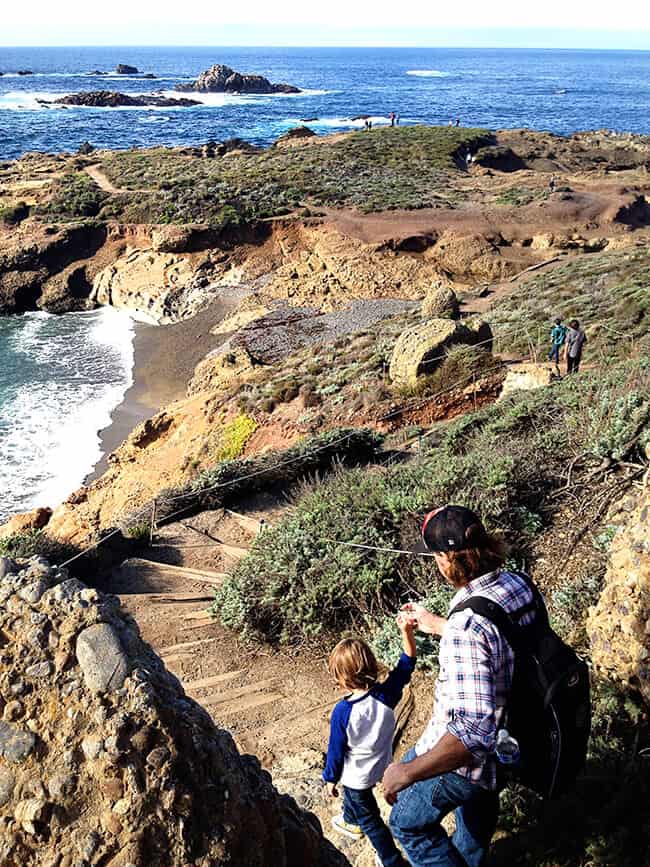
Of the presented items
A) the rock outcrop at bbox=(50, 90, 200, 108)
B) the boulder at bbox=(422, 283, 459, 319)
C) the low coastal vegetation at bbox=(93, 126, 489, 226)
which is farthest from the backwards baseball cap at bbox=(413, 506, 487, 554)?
the rock outcrop at bbox=(50, 90, 200, 108)

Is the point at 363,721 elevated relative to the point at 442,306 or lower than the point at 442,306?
elevated

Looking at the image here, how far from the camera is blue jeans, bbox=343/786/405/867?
3.45 meters

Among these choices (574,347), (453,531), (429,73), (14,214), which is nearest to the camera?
(453,531)

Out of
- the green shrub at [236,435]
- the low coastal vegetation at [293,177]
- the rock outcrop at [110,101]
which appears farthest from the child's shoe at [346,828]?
the rock outcrop at [110,101]

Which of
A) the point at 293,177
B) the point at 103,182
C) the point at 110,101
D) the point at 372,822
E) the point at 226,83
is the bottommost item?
the point at 103,182

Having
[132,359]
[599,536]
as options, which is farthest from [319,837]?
[132,359]

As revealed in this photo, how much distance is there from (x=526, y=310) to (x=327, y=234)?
13.7 meters

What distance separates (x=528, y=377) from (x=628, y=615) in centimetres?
985

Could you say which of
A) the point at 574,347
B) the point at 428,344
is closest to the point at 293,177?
the point at 428,344

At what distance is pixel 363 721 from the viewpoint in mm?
3309

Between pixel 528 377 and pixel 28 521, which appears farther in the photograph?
pixel 28 521

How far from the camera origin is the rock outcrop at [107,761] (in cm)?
236

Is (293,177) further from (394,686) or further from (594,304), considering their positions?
(394,686)

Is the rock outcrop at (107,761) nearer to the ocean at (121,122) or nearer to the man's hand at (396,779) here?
the man's hand at (396,779)
